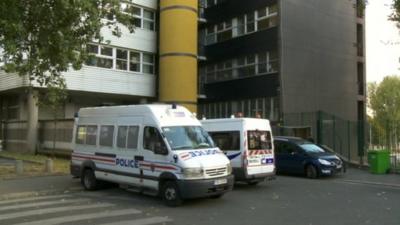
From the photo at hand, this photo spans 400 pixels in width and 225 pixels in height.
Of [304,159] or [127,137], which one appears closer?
[127,137]

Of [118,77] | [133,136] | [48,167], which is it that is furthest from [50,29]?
[118,77]

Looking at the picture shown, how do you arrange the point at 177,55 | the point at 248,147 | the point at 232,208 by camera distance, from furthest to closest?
the point at 177,55 < the point at 248,147 < the point at 232,208

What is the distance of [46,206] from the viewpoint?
1300cm

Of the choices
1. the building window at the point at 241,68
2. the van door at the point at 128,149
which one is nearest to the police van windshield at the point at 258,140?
the van door at the point at 128,149

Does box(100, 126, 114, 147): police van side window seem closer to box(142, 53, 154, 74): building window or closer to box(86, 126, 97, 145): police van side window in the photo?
box(86, 126, 97, 145): police van side window

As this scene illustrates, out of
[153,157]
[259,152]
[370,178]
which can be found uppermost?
[259,152]

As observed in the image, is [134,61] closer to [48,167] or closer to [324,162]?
[48,167]

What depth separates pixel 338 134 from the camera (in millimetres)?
27469

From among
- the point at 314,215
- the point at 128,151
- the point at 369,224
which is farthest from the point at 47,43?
the point at 369,224

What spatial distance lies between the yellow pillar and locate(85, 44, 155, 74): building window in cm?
165

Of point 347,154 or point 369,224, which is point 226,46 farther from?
point 369,224

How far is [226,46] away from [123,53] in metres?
7.45

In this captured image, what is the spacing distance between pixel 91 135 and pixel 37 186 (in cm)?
234

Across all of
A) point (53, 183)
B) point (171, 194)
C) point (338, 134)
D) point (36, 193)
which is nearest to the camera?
point (171, 194)
